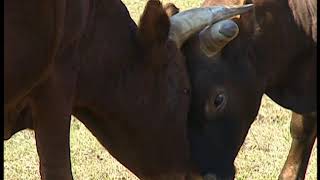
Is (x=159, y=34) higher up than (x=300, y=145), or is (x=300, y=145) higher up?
(x=159, y=34)

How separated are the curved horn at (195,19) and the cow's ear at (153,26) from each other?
14 cm

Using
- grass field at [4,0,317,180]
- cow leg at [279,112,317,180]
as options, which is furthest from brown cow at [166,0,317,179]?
grass field at [4,0,317,180]

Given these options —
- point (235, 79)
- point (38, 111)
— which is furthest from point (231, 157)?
point (38, 111)

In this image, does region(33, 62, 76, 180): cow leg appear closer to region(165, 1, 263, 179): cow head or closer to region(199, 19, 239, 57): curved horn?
region(165, 1, 263, 179): cow head

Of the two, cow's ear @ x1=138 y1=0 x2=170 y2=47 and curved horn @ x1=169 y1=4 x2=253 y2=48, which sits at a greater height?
cow's ear @ x1=138 y1=0 x2=170 y2=47

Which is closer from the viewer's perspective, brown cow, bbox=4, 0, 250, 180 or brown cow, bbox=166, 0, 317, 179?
brown cow, bbox=4, 0, 250, 180

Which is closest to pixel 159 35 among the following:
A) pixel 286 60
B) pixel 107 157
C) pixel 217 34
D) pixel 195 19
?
pixel 195 19

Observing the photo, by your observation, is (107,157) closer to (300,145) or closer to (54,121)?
(300,145)

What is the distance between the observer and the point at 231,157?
496 centimetres

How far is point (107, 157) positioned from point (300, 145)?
120cm

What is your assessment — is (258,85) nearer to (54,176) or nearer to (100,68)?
(100,68)

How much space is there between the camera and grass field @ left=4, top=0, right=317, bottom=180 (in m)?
5.94

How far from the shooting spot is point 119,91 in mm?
4285

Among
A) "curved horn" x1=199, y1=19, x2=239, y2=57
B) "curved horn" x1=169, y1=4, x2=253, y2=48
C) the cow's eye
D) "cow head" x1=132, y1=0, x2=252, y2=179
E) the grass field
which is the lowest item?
the grass field
